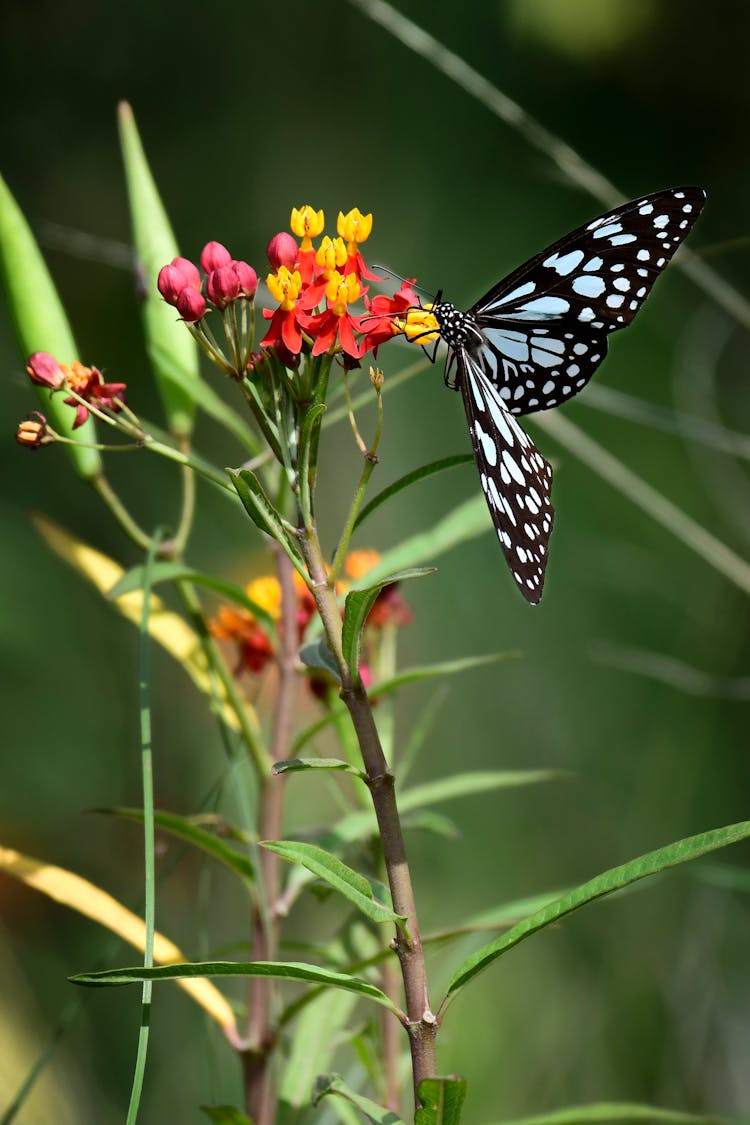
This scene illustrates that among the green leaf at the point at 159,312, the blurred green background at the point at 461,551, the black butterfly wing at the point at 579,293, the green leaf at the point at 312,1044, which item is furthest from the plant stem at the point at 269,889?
the blurred green background at the point at 461,551

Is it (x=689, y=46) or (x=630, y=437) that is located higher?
(x=689, y=46)

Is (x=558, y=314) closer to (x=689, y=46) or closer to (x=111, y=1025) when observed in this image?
(x=111, y=1025)

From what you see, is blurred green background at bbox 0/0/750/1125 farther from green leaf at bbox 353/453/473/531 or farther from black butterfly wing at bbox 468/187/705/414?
Result: green leaf at bbox 353/453/473/531

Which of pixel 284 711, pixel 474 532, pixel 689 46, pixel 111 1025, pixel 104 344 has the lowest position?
pixel 111 1025

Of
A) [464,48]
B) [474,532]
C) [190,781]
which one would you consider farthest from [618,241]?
[464,48]

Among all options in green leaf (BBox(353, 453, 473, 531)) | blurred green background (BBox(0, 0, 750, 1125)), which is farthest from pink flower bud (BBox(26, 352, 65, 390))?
blurred green background (BBox(0, 0, 750, 1125))

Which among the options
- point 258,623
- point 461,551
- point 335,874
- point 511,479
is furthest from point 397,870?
point 461,551

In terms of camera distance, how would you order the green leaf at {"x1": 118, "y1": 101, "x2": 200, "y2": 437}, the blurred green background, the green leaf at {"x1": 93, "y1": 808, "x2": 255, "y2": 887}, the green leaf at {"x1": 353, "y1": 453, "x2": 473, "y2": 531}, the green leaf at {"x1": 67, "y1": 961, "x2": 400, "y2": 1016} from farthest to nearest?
1. the blurred green background
2. the green leaf at {"x1": 118, "y1": 101, "x2": 200, "y2": 437}
3. the green leaf at {"x1": 93, "y1": 808, "x2": 255, "y2": 887}
4. the green leaf at {"x1": 353, "y1": 453, "x2": 473, "y2": 531}
5. the green leaf at {"x1": 67, "y1": 961, "x2": 400, "y2": 1016}

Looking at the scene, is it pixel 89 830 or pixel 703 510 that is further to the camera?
pixel 703 510
